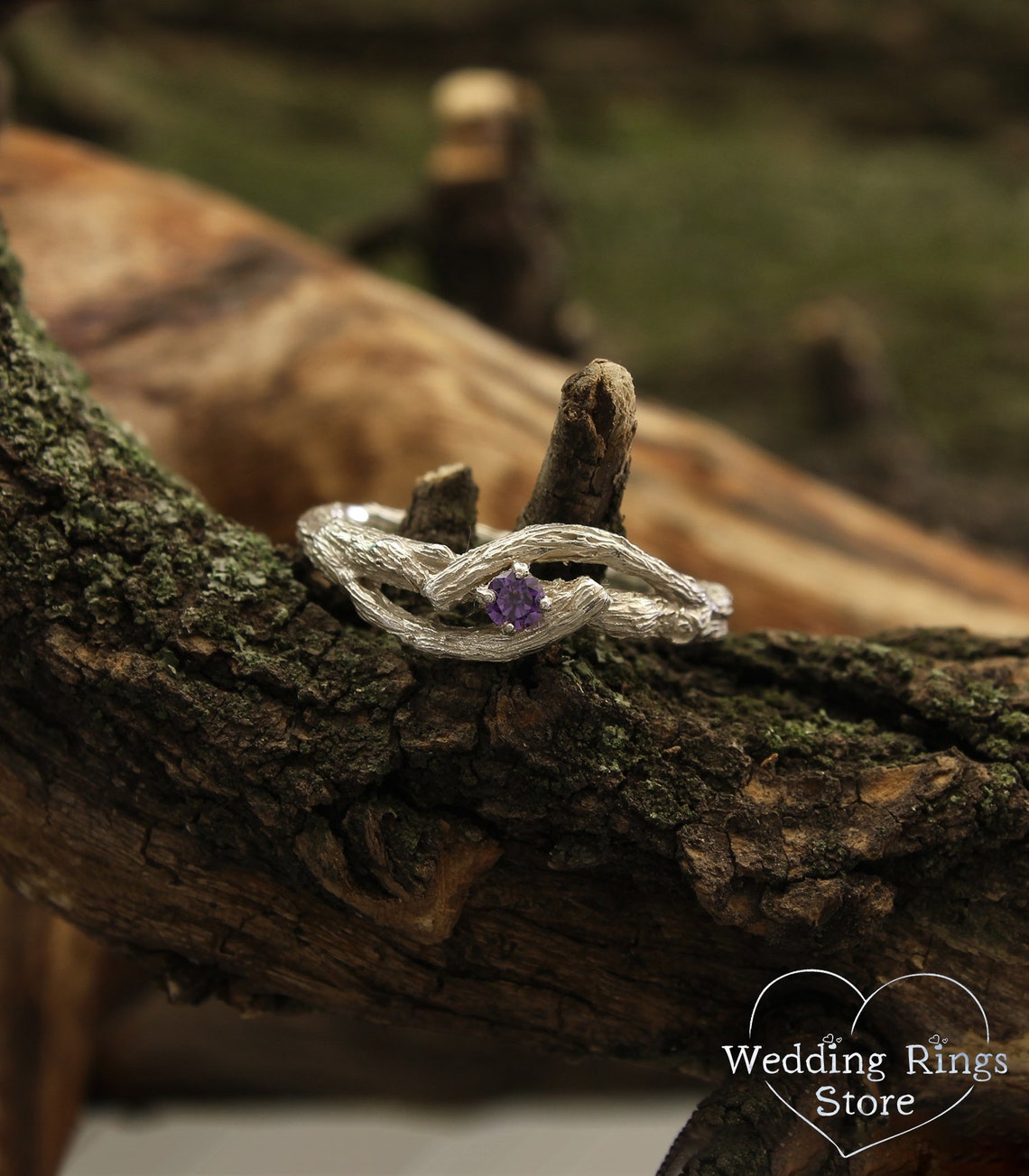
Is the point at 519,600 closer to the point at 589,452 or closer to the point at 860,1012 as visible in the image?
the point at 589,452

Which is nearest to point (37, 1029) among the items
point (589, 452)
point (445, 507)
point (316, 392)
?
point (316, 392)

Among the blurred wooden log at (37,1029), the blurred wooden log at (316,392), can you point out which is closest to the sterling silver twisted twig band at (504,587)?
the blurred wooden log at (316,392)

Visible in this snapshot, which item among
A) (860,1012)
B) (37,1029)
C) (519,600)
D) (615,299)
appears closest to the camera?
(519,600)

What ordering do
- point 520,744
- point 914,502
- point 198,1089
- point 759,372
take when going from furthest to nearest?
point 759,372 < point 914,502 < point 198,1089 < point 520,744

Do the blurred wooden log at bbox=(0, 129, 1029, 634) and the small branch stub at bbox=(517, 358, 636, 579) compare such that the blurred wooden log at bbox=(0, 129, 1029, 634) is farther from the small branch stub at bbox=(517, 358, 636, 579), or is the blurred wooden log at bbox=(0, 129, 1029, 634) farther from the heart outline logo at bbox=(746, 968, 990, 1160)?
the heart outline logo at bbox=(746, 968, 990, 1160)

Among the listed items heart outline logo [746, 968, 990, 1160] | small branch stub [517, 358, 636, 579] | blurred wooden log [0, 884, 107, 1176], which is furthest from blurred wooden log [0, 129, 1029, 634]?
heart outline logo [746, 968, 990, 1160]

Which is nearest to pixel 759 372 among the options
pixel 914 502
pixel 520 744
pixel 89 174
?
pixel 914 502

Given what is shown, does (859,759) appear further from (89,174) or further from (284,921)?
(89,174)
